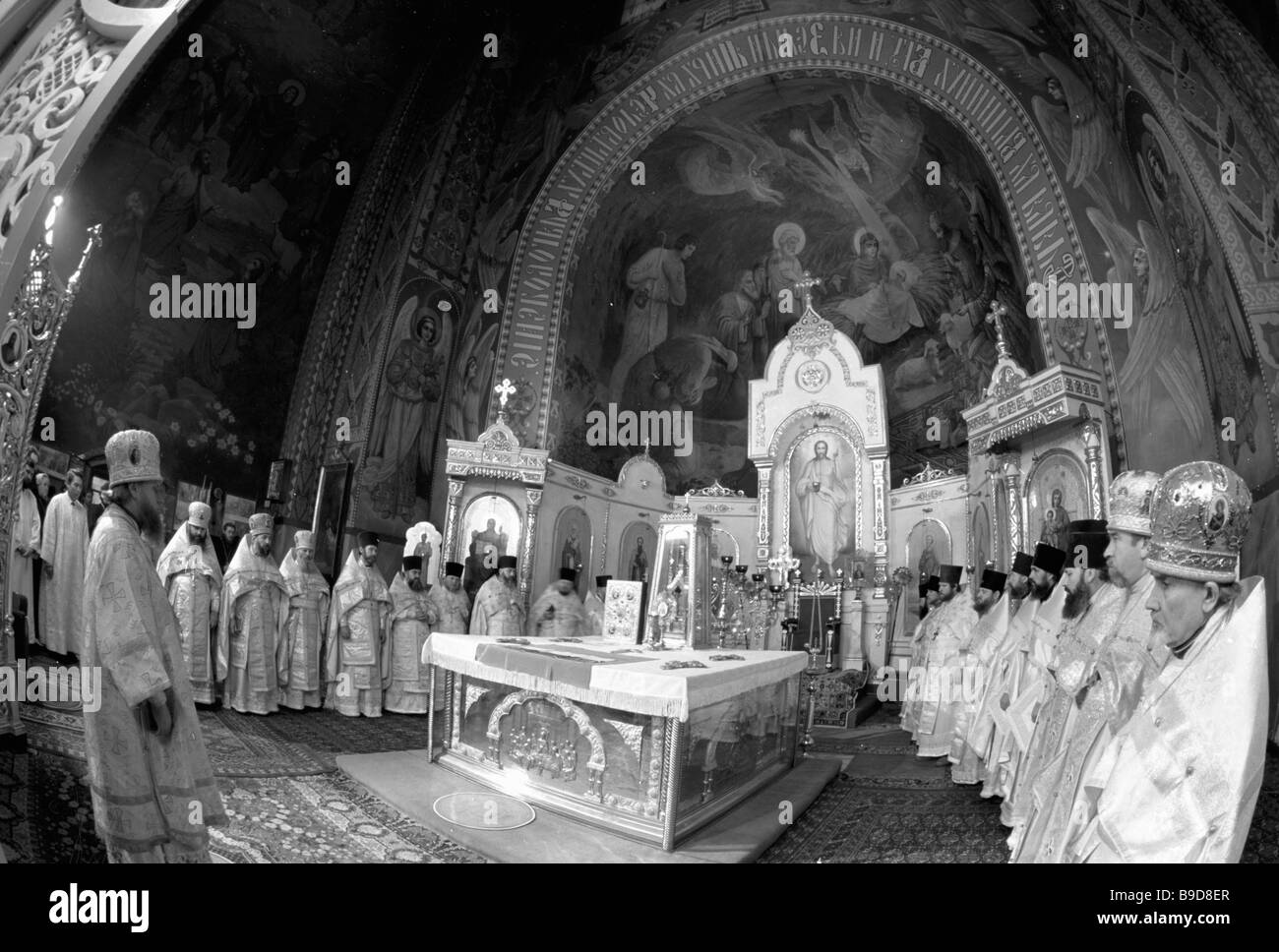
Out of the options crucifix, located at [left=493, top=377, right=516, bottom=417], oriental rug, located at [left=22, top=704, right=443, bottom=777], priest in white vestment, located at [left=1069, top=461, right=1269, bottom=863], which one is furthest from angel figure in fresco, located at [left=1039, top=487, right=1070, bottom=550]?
crucifix, located at [left=493, top=377, right=516, bottom=417]

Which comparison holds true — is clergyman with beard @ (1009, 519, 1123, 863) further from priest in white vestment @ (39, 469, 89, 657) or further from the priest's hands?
priest in white vestment @ (39, 469, 89, 657)

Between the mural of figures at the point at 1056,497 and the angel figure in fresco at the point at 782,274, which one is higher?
the angel figure in fresco at the point at 782,274

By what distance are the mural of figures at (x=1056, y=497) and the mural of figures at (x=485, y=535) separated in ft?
25.3

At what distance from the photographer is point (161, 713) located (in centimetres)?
312

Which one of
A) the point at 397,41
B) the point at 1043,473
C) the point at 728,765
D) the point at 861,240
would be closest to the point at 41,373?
the point at 728,765

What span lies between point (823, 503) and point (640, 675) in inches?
400

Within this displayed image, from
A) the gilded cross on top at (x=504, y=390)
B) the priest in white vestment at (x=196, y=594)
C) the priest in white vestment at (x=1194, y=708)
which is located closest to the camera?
the priest in white vestment at (x=1194, y=708)

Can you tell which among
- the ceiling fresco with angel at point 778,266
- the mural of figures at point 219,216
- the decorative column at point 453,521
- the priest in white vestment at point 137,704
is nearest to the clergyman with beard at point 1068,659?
the priest in white vestment at point 137,704

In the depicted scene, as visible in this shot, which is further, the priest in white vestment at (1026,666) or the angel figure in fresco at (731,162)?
the angel figure in fresco at (731,162)

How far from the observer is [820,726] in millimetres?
9820

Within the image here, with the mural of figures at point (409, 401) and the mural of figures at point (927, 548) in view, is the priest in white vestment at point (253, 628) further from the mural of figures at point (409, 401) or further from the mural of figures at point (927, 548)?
the mural of figures at point (927, 548)

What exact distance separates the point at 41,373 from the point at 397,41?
11.1 meters

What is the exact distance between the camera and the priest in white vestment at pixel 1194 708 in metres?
1.79
